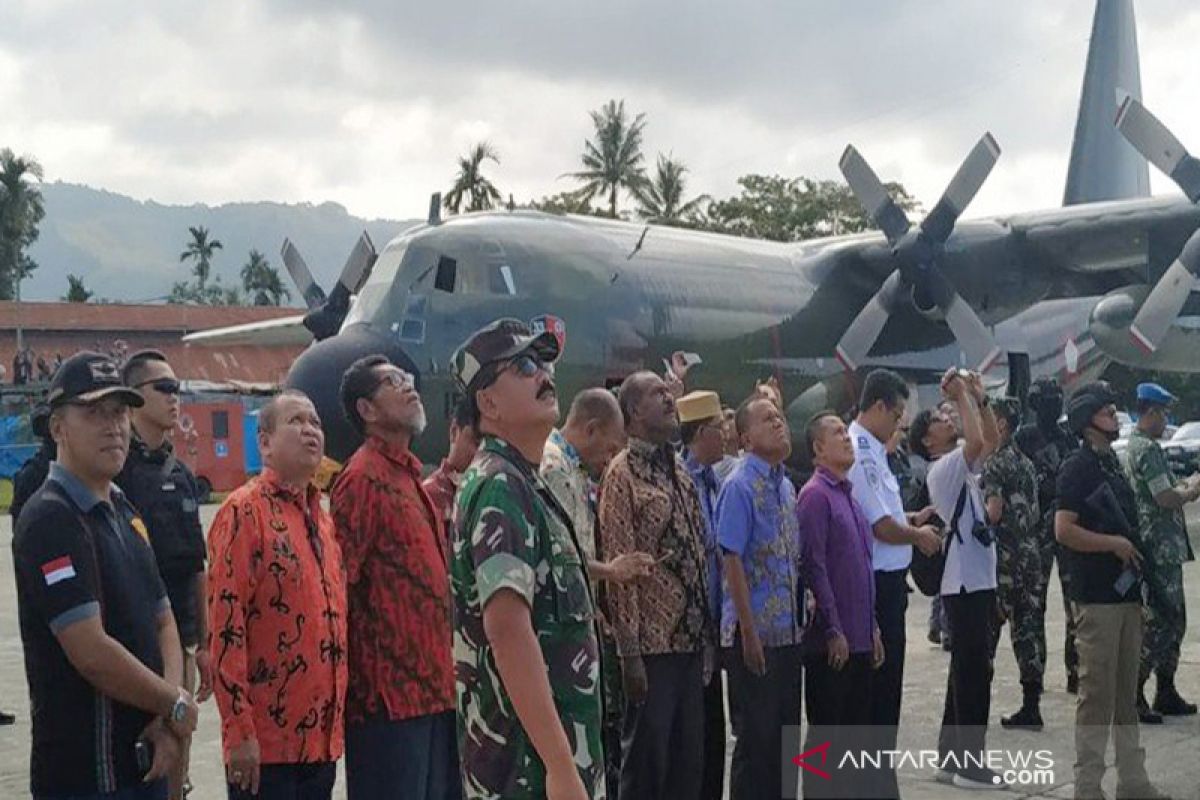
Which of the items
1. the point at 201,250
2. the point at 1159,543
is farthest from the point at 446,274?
the point at 201,250

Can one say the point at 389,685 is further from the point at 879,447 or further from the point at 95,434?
the point at 879,447

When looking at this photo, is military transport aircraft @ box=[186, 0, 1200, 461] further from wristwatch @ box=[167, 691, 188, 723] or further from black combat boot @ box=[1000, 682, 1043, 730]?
wristwatch @ box=[167, 691, 188, 723]

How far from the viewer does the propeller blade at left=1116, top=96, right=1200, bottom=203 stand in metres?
13.8

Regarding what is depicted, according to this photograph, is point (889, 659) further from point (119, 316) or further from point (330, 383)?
point (119, 316)

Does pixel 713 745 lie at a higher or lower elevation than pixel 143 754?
lower

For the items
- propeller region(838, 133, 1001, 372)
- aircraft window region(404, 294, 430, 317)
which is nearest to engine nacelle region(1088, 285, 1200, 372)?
propeller region(838, 133, 1001, 372)

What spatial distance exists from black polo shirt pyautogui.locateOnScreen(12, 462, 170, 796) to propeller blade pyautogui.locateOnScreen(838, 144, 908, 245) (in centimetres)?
1286

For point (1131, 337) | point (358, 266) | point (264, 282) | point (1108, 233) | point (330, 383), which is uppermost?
point (264, 282)

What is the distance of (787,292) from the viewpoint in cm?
1436

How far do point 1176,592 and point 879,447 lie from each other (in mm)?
2375

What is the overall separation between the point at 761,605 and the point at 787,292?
389 inches

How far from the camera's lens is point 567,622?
281 centimetres

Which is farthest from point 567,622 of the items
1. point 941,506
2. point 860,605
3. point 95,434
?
point 941,506

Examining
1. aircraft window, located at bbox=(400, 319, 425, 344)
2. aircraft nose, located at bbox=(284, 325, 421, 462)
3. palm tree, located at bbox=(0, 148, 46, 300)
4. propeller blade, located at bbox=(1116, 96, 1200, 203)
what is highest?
palm tree, located at bbox=(0, 148, 46, 300)
